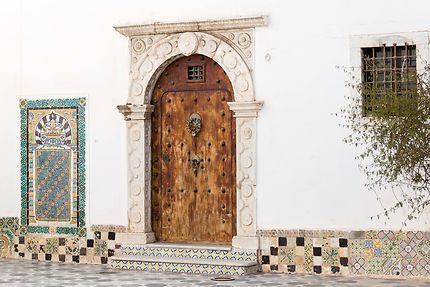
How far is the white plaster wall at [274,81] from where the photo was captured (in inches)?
400

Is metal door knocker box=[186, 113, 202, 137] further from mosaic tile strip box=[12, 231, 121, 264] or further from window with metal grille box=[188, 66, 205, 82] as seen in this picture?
mosaic tile strip box=[12, 231, 121, 264]

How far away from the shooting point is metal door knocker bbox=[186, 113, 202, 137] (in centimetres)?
1102

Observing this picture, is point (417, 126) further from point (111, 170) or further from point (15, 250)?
point (15, 250)

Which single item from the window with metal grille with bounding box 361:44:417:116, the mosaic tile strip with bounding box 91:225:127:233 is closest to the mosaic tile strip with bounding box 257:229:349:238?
the window with metal grille with bounding box 361:44:417:116

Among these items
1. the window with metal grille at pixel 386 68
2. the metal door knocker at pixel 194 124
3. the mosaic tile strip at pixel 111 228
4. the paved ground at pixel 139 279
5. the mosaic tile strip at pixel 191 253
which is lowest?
the paved ground at pixel 139 279

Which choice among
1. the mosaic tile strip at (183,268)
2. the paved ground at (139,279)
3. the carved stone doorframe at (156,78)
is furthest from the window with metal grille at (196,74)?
the paved ground at (139,279)

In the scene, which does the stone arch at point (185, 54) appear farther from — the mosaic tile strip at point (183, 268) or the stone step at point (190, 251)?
the mosaic tile strip at point (183, 268)

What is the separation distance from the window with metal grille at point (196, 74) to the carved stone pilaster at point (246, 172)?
636 millimetres

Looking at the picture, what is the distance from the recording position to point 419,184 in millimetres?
9727

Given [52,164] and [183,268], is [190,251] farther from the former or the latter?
[52,164]

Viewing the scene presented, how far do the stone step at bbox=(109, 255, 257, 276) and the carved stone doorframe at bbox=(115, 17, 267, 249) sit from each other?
304 millimetres

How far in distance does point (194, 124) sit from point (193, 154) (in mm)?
369

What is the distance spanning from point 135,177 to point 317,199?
7.61ft

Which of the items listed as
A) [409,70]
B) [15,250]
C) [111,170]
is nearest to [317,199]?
[409,70]
